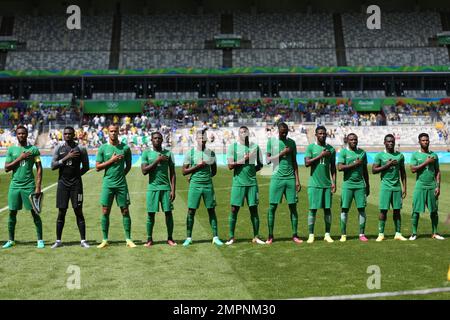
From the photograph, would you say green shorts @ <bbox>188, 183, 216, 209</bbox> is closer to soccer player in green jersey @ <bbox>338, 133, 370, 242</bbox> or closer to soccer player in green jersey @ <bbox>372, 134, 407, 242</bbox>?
soccer player in green jersey @ <bbox>338, 133, 370, 242</bbox>

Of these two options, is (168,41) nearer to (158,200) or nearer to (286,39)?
(286,39)

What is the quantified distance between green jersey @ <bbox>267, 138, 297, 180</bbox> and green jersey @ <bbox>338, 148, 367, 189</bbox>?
898 mm

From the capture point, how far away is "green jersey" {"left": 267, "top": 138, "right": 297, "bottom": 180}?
10.2m

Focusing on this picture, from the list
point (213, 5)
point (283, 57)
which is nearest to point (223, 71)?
point (283, 57)

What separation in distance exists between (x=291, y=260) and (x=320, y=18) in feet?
190

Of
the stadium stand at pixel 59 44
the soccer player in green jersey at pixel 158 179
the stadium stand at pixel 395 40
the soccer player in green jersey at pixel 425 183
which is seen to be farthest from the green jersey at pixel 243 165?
the stadium stand at pixel 395 40

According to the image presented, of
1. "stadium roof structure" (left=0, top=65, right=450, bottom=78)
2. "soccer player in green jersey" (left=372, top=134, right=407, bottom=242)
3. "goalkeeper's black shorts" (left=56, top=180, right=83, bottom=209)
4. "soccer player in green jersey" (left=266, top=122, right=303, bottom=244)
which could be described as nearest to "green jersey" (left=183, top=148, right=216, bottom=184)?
"soccer player in green jersey" (left=266, top=122, right=303, bottom=244)

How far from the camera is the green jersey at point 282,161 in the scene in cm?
1022

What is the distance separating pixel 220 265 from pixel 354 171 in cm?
334

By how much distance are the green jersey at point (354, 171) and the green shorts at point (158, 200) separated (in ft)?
10.4

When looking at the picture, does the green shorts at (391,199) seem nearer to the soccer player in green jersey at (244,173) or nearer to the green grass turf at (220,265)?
the green grass turf at (220,265)

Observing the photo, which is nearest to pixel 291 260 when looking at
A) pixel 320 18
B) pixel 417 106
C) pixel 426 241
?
pixel 426 241

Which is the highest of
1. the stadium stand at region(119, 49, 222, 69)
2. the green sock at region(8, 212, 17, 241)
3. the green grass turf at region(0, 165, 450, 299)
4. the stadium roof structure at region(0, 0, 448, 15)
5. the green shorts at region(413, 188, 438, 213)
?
the stadium roof structure at region(0, 0, 448, 15)
